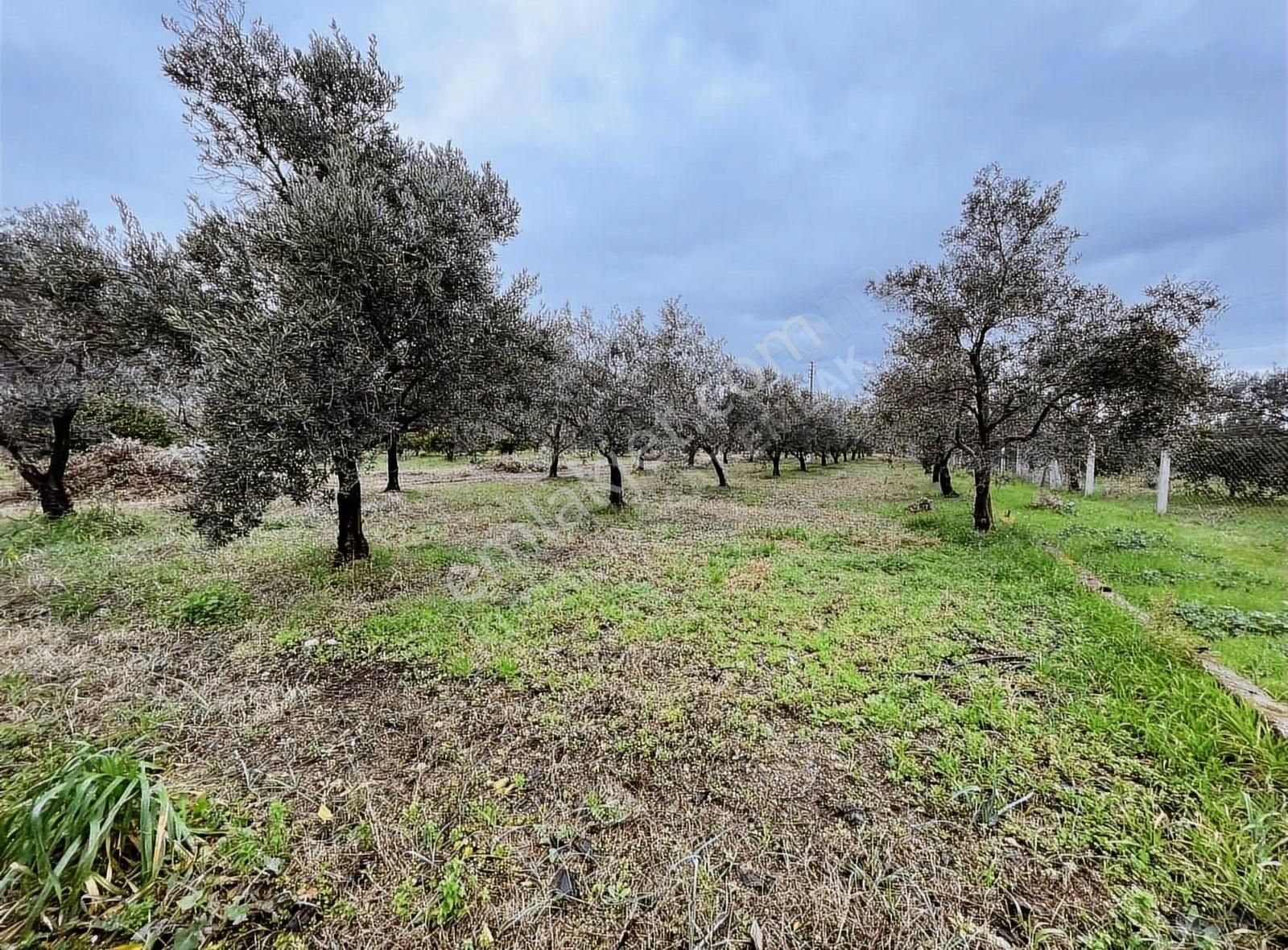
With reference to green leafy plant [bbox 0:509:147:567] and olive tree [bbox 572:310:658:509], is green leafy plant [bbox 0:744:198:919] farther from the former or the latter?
olive tree [bbox 572:310:658:509]

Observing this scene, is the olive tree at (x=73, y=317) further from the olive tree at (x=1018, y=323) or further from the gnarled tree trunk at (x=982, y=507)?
the gnarled tree trunk at (x=982, y=507)

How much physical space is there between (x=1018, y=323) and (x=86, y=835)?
1279 centimetres

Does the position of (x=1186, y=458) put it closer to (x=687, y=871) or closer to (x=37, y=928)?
(x=687, y=871)

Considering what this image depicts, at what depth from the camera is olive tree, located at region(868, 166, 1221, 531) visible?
7.35m

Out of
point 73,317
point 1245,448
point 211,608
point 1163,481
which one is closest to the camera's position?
point 211,608

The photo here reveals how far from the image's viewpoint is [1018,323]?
8586 millimetres

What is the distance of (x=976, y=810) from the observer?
274cm

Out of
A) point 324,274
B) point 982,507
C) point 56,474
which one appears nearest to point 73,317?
point 56,474

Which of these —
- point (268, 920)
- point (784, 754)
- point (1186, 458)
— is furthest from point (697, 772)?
point (1186, 458)

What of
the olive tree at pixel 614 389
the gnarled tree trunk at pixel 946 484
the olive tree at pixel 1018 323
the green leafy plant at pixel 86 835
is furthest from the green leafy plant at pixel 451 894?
the gnarled tree trunk at pixel 946 484

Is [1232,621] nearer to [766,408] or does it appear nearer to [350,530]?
[350,530]

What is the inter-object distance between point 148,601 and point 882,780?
840cm

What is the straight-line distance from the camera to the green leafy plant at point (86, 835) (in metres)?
2.10

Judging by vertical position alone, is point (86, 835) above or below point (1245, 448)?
below
